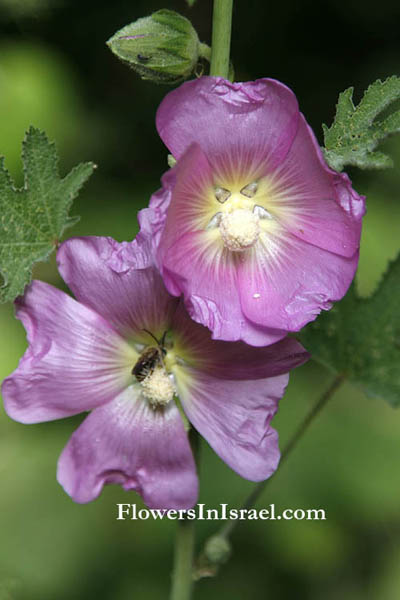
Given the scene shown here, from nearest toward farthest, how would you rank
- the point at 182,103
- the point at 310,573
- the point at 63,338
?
the point at 182,103, the point at 63,338, the point at 310,573

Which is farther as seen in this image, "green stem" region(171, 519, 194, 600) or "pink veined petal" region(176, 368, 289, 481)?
"green stem" region(171, 519, 194, 600)

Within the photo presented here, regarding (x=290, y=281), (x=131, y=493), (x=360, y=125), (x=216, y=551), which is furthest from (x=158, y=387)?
(x=131, y=493)

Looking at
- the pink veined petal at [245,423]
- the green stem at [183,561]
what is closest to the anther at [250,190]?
the pink veined petal at [245,423]

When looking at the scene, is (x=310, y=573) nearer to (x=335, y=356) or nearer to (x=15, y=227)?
(x=335, y=356)

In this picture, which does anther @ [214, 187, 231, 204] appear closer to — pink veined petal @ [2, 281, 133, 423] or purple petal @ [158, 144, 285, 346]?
purple petal @ [158, 144, 285, 346]

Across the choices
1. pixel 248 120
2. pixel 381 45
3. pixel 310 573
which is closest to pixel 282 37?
pixel 381 45

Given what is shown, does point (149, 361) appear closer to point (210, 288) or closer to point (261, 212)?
point (210, 288)

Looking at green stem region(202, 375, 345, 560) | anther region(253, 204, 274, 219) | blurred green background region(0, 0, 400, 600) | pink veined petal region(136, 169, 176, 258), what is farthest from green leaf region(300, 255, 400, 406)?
blurred green background region(0, 0, 400, 600)
